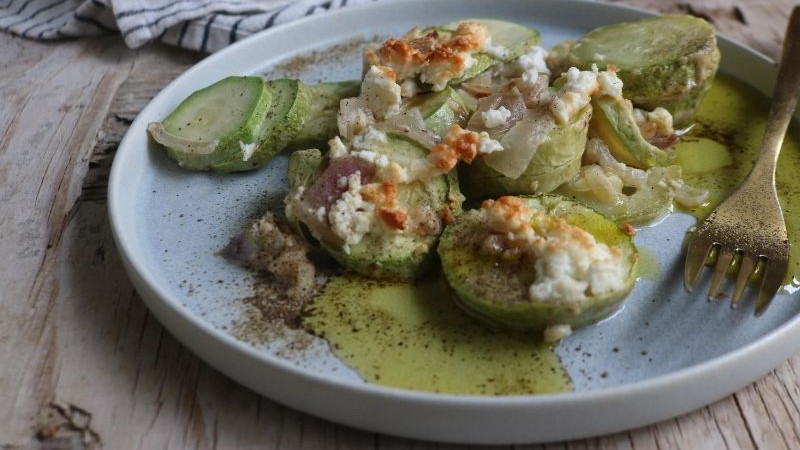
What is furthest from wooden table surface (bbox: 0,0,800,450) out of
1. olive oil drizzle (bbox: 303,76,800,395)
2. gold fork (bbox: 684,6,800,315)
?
gold fork (bbox: 684,6,800,315)

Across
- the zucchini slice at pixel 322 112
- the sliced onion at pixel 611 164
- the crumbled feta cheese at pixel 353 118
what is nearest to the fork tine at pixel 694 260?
the sliced onion at pixel 611 164

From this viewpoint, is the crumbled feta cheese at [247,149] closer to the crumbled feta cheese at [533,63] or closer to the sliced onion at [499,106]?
the sliced onion at [499,106]

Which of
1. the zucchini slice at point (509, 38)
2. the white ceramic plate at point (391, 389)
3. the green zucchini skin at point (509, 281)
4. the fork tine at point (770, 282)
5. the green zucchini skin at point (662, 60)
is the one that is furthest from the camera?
the zucchini slice at point (509, 38)

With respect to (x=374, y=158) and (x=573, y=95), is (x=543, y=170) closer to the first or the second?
(x=573, y=95)

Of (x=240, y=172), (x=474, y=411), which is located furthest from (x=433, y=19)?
(x=474, y=411)

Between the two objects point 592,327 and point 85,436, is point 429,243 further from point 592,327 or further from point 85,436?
point 85,436

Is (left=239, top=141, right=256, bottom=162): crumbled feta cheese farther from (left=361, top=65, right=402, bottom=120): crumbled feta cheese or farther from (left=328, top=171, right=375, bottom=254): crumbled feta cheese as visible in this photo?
(left=328, top=171, right=375, bottom=254): crumbled feta cheese
